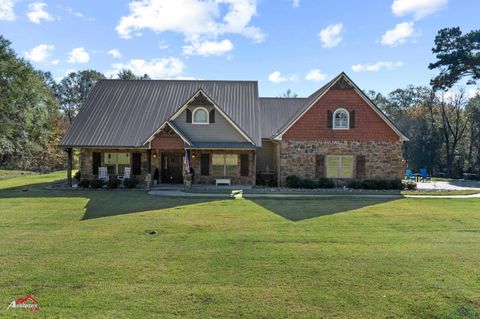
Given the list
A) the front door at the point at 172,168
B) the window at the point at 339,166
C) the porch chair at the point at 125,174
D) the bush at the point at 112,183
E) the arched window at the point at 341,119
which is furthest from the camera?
the front door at the point at 172,168

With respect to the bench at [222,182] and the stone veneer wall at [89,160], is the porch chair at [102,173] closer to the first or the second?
the stone veneer wall at [89,160]

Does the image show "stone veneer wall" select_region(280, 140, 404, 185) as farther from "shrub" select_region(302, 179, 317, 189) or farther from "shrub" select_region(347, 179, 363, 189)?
"shrub" select_region(302, 179, 317, 189)

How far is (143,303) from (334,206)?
10.8 meters

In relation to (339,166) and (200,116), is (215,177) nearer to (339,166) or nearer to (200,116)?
→ (200,116)

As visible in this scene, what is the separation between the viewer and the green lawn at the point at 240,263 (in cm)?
543

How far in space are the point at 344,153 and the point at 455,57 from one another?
1720 cm

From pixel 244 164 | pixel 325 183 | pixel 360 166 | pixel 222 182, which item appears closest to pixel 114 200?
pixel 222 182

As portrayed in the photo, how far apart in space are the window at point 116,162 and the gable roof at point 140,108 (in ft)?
3.29

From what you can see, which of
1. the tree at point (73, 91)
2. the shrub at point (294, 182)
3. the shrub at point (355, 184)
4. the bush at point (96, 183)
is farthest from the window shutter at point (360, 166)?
the tree at point (73, 91)

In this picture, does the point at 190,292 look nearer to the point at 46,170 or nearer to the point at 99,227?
the point at 99,227

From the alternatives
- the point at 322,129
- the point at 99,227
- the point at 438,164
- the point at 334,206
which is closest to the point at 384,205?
the point at 334,206

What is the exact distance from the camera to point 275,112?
28.6 metres

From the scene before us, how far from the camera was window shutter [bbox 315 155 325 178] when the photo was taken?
22.1 metres

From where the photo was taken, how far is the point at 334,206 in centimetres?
1477
